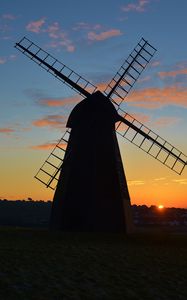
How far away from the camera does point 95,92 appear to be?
105 ft

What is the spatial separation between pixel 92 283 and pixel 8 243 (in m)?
7.98

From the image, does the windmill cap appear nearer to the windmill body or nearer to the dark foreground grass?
the windmill body

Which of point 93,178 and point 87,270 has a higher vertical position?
point 93,178

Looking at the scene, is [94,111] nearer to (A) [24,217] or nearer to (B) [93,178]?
(B) [93,178]

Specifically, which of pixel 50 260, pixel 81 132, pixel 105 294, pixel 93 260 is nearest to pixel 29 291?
pixel 105 294

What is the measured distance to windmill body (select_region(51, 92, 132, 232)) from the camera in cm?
2998

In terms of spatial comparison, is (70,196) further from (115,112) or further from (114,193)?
(115,112)

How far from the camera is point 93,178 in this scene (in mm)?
30141

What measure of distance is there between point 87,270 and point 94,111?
15921mm

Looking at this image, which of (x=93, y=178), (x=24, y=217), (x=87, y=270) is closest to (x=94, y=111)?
(x=93, y=178)

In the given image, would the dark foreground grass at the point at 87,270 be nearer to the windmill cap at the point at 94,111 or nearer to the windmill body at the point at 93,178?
the windmill body at the point at 93,178

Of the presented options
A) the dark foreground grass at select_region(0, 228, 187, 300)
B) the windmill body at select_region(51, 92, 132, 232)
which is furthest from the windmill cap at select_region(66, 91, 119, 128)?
the dark foreground grass at select_region(0, 228, 187, 300)

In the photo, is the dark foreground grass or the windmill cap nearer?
the dark foreground grass

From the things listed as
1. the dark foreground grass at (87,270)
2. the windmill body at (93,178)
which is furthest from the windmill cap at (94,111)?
the dark foreground grass at (87,270)
